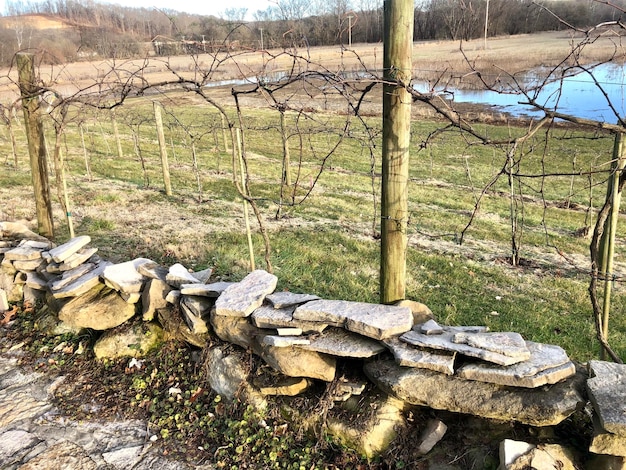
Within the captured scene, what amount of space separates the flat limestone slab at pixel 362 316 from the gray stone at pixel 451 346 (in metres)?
0.10

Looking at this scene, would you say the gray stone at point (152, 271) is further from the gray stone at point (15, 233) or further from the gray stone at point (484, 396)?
the gray stone at point (484, 396)

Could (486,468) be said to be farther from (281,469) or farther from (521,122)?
(521,122)

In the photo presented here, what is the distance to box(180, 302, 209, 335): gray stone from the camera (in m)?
4.00

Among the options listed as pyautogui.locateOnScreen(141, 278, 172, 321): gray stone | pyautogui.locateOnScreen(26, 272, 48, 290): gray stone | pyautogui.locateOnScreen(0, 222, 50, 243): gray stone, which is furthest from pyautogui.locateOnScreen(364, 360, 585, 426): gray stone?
pyautogui.locateOnScreen(0, 222, 50, 243): gray stone

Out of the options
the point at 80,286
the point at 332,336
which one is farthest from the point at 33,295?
the point at 332,336

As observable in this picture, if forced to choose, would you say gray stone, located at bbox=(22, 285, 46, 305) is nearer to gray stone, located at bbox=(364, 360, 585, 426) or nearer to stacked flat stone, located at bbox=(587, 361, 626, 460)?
gray stone, located at bbox=(364, 360, 585, 426)

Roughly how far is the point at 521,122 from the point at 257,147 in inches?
532

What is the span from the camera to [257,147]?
1722cm

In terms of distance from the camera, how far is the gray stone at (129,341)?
429 centimetres

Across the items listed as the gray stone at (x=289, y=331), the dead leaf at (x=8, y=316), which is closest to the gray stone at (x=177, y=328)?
the gray stone at (x=289, y=331)

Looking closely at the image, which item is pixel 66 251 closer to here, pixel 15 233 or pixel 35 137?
pixel 15 233

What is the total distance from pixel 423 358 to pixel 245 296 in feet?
5.24

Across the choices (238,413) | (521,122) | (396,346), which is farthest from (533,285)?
(521,122)

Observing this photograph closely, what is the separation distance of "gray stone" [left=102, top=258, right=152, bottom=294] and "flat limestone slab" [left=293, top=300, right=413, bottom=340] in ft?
6.08
